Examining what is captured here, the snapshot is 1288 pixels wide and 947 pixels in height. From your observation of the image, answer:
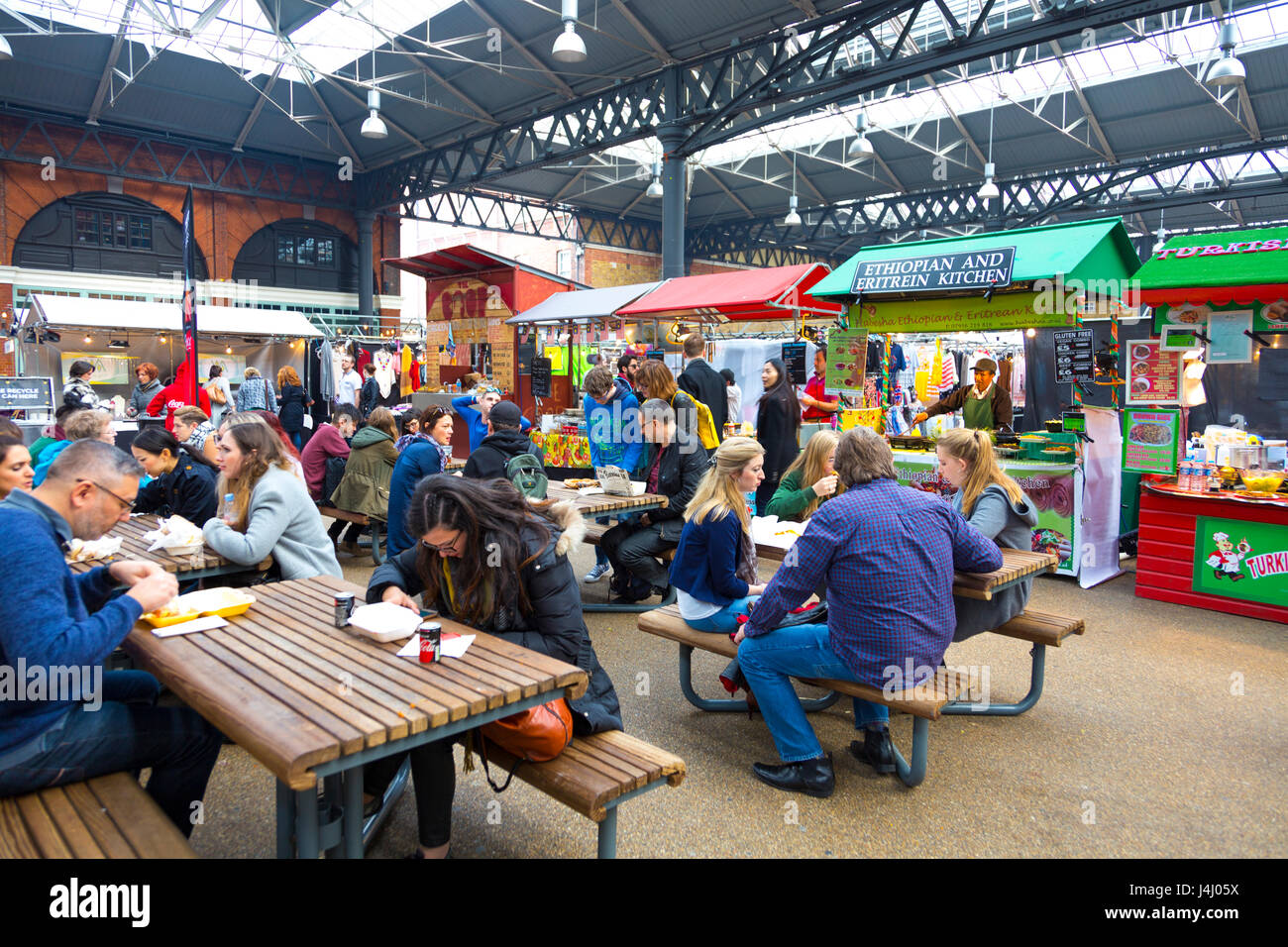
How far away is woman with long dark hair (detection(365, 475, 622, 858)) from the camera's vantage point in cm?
249

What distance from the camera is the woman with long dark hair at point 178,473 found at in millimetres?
4180

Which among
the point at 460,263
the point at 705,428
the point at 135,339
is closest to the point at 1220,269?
the point at 705,428

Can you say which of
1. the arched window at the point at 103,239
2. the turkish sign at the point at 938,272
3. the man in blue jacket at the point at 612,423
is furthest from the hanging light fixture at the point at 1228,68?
the arched window at the point at 103,239

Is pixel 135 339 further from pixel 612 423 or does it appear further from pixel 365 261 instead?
pixel 612 423

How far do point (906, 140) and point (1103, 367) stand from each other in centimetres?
1246

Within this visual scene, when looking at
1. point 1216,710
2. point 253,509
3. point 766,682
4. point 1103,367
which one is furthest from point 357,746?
point 1103,367

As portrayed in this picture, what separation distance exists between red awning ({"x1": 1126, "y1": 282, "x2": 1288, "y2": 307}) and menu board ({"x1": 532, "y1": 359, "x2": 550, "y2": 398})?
27.4ft

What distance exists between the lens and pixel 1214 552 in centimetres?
570

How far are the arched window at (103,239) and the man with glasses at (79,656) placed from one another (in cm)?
Result: 1860

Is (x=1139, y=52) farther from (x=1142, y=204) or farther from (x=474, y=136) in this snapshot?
(x=474, y=136)

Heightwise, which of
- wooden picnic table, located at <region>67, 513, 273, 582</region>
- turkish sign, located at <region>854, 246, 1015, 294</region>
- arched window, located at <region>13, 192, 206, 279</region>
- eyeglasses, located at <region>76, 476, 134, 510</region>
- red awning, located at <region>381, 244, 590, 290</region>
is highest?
arched window, located at <region>13, 192, 206, 279</region>

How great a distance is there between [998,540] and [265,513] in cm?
345

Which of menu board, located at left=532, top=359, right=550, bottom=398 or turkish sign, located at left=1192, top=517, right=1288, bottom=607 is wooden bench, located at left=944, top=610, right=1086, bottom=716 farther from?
menu board, located at left=532, top=359, right=550, bottom=398

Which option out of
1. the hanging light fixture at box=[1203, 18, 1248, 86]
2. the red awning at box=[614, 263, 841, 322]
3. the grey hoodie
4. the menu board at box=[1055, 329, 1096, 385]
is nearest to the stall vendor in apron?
the menu board at box=[1055, 329, 1096, 385]
